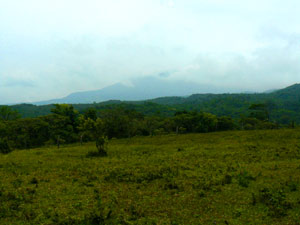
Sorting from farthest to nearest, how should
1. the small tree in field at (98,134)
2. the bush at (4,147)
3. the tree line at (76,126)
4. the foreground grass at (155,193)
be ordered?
1. the tree line at (76,126)
2. the bush at (4,147)
3. the small tree in field at (98,134)
4. the foreground grass at (155,193)

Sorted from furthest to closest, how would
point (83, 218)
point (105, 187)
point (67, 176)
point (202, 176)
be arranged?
point (67, 176)
point (202, 176)
point (105, 187)
point (83, 218)

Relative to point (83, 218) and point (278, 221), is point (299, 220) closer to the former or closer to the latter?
point (278, 221)

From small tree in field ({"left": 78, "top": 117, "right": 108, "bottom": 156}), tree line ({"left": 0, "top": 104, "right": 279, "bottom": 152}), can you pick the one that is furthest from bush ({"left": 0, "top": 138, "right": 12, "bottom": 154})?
small tree in field ({"left": 78, "top": 117, "right": 108, "bottom": 156})

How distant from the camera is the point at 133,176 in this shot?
60.5 feet

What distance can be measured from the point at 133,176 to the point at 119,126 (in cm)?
5618

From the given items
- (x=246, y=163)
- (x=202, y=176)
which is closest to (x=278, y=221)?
(x=202, y=176)

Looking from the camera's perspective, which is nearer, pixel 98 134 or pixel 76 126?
pixel 98 134

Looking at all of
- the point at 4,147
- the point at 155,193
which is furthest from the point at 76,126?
the point at 155,193

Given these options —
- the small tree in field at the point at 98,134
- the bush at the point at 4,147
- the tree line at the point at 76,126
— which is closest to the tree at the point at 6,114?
the tree line at the point at 76,126

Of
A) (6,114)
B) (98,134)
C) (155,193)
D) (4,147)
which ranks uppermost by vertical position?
(6,114)

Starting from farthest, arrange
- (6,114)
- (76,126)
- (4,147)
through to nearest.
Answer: (6,114) < (76,126) < (4,147)

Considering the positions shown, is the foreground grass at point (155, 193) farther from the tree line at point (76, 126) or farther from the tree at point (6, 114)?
the tree at point (6, 114)

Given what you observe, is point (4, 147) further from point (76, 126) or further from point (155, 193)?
point (155, 193)

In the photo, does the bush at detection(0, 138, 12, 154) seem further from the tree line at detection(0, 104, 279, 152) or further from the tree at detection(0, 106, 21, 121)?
the tree at detection(0, 106, 21, 121)
